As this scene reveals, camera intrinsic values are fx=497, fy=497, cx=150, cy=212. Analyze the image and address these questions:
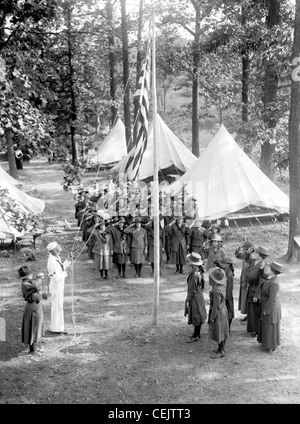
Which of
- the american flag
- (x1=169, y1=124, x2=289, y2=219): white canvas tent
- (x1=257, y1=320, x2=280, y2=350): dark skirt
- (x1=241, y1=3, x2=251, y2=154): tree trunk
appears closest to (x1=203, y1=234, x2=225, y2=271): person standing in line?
(x1=257, y1=320, x2=280, y2=350): dark skirt

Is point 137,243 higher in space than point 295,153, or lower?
lower

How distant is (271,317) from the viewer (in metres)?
7.99

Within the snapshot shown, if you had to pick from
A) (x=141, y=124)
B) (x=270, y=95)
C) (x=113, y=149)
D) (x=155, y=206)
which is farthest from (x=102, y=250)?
(x=113, y=149)

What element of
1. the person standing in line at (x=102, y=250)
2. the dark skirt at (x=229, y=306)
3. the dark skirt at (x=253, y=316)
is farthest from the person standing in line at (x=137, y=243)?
the dark skirt at (x=253, y=316)

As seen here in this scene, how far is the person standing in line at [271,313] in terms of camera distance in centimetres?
801

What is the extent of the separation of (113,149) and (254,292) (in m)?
21.4

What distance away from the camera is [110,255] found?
12211mm

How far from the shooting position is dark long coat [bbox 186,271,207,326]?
849 cm

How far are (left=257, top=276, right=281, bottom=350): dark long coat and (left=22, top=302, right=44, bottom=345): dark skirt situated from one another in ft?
12.0

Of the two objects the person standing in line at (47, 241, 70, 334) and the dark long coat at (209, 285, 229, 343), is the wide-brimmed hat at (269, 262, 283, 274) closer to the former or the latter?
the dark long coat at (209, 285, 229, 343)

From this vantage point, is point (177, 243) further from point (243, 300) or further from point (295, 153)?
point (295, 153)

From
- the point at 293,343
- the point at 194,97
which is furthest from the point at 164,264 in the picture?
the point at 194,97

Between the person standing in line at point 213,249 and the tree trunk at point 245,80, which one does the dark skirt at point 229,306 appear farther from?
the tree trunk at point 245,80
